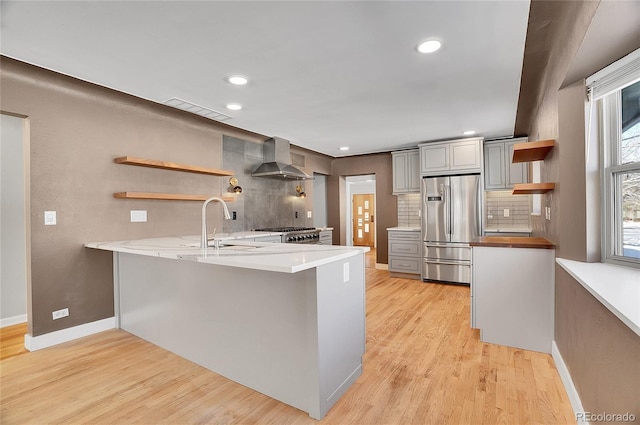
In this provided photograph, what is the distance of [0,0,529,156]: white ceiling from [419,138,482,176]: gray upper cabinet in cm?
128

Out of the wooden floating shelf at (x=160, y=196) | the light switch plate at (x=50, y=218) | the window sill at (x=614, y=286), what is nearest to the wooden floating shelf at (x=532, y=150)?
the window sill at (x=614, y=286)

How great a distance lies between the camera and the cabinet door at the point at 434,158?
518 cm

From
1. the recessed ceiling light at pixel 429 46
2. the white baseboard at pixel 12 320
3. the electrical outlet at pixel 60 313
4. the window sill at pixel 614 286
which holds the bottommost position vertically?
the white baseboard at pixel 12 320

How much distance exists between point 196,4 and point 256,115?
2037 millimetres

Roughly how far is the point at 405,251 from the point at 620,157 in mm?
4013

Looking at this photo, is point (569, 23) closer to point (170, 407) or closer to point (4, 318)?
point (170, 407)

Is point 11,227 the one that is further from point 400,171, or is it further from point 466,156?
point 466,156

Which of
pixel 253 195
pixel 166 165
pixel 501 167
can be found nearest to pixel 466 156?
pixel 501 167

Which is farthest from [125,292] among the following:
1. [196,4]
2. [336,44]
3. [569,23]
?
[569,23]

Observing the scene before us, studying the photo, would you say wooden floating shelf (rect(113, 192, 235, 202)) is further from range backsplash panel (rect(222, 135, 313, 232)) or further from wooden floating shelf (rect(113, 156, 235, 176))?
range backsplash panel (rect(222, 135, 313, 232))

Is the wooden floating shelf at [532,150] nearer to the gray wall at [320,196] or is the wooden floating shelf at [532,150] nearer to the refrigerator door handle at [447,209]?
the refrigerator door handle at [447,209]

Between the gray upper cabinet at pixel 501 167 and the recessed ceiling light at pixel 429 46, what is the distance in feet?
11.3

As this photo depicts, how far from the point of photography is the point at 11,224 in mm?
3426

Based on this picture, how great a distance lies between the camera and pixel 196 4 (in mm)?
1769
